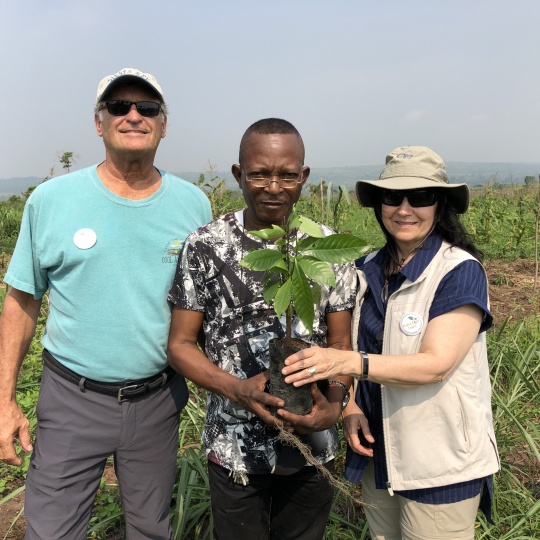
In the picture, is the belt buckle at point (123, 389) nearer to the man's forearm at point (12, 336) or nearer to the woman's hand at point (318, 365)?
the man's forearm at point (12, 336)

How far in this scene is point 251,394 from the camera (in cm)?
145

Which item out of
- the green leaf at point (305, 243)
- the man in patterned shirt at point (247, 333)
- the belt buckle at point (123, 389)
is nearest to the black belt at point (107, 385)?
the belt buckle at point (123, 389)

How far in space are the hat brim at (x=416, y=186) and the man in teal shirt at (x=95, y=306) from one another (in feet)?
2.11

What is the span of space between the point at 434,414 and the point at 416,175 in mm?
729

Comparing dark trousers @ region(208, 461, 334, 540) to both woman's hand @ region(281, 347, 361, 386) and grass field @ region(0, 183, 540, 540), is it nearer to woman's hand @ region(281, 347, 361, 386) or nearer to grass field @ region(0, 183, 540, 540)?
grass field @ region(0, 183, 540, 540)

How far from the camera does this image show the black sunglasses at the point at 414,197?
1.60 m

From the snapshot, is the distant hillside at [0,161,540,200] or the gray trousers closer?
the gray trousers

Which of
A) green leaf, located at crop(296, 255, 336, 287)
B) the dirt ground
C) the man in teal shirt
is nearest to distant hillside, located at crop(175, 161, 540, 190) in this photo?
the man in teal shirt

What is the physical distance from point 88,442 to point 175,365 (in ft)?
1.58

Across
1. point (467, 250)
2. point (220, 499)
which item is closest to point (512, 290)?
point (467, 250)

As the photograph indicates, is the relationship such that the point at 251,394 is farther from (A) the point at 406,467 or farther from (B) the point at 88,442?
(B) the point at 88,442

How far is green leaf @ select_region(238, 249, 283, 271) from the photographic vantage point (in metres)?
1.32

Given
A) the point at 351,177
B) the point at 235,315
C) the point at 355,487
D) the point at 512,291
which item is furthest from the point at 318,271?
the point at 351,177

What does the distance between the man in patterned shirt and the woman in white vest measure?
131 millimetres
